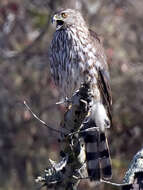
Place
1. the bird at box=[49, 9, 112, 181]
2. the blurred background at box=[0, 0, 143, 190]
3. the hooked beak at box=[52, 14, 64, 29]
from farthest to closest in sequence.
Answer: the blurred background at box=[0, 0, 143, 190] < the hooked beak at box=[52, 14, 64, 29] < the bird at box=[49, 9, 112, 181]

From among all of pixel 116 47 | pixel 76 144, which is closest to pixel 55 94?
pixel 116 47

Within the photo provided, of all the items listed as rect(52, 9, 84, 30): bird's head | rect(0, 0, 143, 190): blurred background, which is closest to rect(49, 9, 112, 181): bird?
rect(52, 9, 84, 30): bird's head

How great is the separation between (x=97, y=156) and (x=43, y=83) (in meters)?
4.64

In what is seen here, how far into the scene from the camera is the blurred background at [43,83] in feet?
28.5

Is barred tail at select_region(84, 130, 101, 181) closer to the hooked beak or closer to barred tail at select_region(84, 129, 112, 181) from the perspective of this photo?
barred tail at select_region(84, 129, 112, 181)

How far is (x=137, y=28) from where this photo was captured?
9516 mm

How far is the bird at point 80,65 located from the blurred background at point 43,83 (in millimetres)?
2983

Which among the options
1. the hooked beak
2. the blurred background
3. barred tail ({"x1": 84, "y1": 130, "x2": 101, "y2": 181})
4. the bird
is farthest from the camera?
the blurred background

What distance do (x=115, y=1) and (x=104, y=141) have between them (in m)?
5.32

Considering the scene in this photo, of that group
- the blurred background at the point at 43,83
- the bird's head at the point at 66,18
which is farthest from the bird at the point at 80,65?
the blurred background at the point at 43,83

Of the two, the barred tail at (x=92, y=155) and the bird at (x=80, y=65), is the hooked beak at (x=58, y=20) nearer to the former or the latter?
the bird at (x=80, y=65)

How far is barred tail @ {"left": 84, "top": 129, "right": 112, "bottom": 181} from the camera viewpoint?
450cm

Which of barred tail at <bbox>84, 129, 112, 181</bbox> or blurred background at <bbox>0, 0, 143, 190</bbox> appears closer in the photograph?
barred tail at <bbox>84, 129, 112, 181</bbox>

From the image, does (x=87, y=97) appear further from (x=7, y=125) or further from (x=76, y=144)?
(x=7, y=125)
